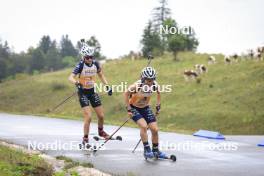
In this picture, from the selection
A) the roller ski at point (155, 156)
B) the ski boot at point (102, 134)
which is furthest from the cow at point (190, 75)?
the roller ski at point (155, 156)

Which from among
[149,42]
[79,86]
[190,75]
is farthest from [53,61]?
[79,86]

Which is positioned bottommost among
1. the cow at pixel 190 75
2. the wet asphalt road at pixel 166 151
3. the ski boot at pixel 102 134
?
the wet asphalt road at pixel 166 151

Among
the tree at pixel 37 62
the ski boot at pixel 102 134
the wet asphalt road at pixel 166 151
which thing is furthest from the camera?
the tree at pixel 37 62

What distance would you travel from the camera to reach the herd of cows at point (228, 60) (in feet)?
152

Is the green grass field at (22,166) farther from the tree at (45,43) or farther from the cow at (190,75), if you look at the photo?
the tree at (45,43)

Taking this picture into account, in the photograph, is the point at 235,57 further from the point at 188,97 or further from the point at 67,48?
the point at 67,48

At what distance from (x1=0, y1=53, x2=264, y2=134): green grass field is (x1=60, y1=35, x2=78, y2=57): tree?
391 feet

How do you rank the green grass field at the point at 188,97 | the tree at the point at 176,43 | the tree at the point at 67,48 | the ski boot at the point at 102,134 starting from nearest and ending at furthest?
1. the ski boot at the point at 102,134
2. the green grass field at the point at 188,97
3. the tree at the point at 176,43
4. the tree at the point at 67,48

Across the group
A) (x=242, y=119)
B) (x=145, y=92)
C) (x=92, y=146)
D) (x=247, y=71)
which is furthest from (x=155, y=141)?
(x=247, y=71)

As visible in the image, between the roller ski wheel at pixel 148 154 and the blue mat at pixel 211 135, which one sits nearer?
the roller ski wheel at pixel 148 154

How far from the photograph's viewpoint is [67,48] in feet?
615

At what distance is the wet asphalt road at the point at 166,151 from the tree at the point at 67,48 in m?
167

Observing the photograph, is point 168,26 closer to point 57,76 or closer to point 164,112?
point 57,76

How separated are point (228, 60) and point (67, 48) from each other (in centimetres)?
14108
